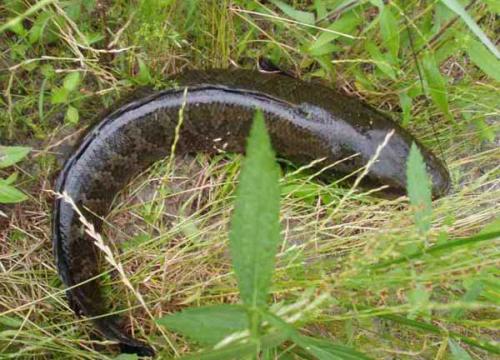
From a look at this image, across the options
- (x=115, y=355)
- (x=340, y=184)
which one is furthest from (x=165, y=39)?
(x=115, y=355)

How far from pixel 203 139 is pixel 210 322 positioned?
4.77 feet

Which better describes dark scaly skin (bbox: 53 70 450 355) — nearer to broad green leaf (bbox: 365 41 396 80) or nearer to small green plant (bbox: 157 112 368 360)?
broad green leaf (bbox: 365 41 396 80)

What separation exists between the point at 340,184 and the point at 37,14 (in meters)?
1.59

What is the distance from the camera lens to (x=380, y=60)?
2500 millimetres

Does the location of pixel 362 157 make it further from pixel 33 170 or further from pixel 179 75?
pixel 33 170

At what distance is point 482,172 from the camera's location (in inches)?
121

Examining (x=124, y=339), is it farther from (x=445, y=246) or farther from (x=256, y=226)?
(x=256, y=226)

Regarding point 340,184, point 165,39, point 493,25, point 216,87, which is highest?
point 493,25

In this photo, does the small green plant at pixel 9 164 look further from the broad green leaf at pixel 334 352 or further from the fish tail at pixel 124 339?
the broad green leaf at pixel 334 352

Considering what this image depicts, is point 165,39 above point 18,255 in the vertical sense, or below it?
above

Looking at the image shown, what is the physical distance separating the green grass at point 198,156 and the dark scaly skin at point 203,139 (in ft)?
0.34

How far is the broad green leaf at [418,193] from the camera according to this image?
5.04 feet

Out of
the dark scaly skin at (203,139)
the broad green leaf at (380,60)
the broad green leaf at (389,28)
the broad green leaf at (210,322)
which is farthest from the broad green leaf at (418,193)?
the dark scaly skin at (203,139)

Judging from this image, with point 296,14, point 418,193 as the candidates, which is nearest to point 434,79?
point 296,14
